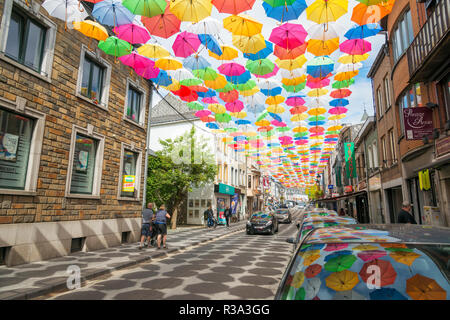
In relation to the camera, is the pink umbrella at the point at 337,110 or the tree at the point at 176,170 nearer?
the pink umbrella at the point at 337,110

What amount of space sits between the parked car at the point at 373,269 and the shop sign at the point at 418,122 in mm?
10018

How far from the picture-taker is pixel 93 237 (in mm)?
11266

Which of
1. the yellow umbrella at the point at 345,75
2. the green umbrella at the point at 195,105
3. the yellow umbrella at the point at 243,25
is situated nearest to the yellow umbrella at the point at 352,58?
the yellow umbrella at the point at 345,75

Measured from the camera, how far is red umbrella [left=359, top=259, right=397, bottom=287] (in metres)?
2.16

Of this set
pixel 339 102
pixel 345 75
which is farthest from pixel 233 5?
pixel 339 102

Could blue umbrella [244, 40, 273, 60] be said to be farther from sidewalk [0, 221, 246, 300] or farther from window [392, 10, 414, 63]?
sidewalk [0, 221, 246, 300]

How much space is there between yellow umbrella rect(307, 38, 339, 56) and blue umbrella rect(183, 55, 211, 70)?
3851 millimetres

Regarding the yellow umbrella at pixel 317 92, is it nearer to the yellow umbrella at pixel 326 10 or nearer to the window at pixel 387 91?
the yellow umbrella at pixel 326 10

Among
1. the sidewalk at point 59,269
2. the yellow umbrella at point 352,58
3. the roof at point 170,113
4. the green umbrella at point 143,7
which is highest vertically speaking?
the roof at point 170,113

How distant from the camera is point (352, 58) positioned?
10.8m

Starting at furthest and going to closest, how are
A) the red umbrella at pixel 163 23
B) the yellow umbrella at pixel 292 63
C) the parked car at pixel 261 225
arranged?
the parked car at pixel 261 225 → the yellow umbrella at pixel 292 63 → the red umbrella at pixel 163 23

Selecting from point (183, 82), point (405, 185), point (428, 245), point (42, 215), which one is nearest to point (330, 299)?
point (428, 245)

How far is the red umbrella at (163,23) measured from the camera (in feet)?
26.6

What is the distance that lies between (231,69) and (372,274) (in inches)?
384
